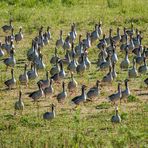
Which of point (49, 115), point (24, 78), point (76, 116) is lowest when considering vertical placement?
point (24, 78)

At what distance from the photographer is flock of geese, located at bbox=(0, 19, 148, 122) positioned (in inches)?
657

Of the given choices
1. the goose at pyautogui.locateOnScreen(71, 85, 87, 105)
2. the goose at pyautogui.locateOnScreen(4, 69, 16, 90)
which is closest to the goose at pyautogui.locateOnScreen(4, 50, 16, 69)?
the goose at pyautogui.locateOnScreen(4, 69, 16, 90)

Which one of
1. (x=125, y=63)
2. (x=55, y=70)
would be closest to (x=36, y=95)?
(x=55, y=70)

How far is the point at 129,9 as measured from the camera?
96.1ft

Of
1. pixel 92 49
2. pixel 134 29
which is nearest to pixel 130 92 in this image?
pixel 92 49

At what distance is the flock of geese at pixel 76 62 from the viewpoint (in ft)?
54.7

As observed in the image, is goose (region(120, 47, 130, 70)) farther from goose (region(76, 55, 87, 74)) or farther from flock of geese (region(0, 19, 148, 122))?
goose (region(76, 55, 87, 74))

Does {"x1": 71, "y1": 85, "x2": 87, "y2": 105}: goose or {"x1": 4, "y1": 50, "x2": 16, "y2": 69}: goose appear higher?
{"x1": 71, "y1": 85, "x2": 87, "y2": 105}: goose

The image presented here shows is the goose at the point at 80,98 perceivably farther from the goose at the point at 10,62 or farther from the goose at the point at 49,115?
the goose at the point at 10,62

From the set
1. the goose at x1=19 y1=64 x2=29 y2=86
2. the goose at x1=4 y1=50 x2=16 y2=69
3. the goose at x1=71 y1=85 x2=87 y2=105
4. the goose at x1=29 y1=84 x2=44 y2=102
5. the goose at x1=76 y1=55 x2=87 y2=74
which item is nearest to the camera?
the goose at x1=71 y1=85 x2=87 y2=105

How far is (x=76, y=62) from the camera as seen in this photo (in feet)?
65.1

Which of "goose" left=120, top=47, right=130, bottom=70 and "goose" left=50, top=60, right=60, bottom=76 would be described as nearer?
"goose" left=50, top=60, right=60, bottom=76

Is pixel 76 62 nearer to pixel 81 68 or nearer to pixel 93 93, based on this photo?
pixel 81 68

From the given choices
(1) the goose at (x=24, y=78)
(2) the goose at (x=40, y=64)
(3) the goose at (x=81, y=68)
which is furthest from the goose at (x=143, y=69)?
(1) the goose at (x=24, y=78)
